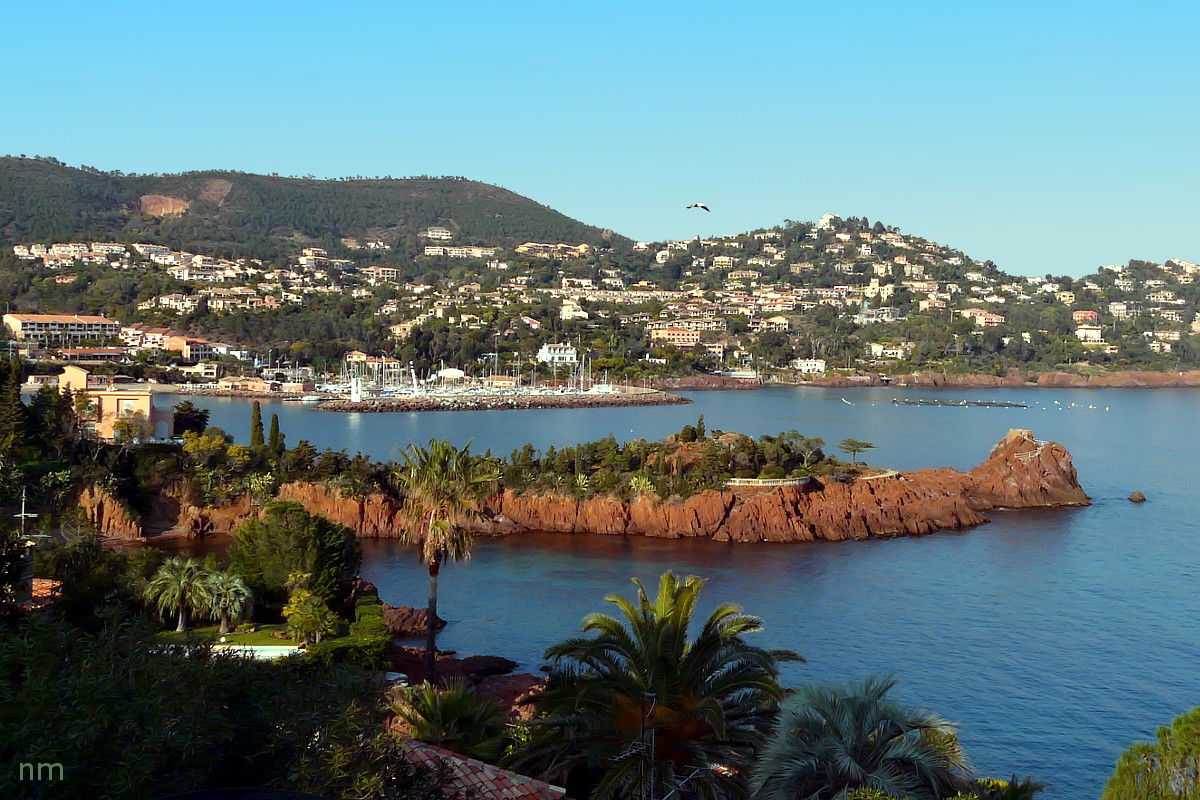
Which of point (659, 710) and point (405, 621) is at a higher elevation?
point (659, 710)

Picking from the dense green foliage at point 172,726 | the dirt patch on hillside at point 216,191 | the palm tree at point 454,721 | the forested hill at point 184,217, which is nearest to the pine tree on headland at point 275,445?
the palm tree at point 454,721

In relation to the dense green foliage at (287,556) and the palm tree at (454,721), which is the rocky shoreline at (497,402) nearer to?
the dense green foliage at (287,556)

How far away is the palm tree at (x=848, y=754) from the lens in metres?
7.83

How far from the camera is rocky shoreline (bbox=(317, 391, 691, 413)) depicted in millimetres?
70125

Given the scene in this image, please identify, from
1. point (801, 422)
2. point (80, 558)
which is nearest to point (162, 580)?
point (80, 558)

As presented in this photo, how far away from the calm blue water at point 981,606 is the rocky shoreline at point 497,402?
3402 cm

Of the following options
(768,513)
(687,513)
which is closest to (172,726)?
(687,513)

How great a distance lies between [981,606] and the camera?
904 inches

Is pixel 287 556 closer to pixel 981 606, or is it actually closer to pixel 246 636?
pixel 246 636

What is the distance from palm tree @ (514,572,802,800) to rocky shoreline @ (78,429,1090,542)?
750 inches

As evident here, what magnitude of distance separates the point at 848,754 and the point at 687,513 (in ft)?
73.4

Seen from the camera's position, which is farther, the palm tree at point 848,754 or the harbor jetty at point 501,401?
the harbor jetty at point 501,401

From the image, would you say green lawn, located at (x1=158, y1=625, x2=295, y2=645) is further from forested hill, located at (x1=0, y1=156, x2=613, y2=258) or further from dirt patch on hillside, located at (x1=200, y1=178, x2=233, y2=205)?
dirt patch on hillside, located at (x1=200, y1=178, x2=233, y2=205)

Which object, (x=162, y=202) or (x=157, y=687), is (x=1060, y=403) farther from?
(x=162, y=202)
